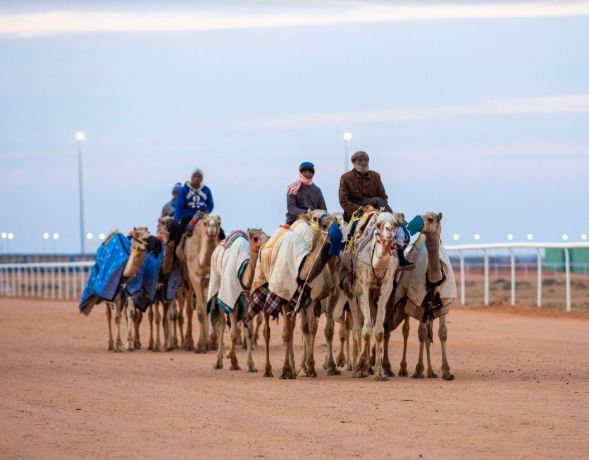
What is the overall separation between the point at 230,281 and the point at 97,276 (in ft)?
21.5

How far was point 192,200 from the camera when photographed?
2669 cm

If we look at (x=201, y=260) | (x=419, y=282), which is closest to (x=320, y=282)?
(x=419, y=282)

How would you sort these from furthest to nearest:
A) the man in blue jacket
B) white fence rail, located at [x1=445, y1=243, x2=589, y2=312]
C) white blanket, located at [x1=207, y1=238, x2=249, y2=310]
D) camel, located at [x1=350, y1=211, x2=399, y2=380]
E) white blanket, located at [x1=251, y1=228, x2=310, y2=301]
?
white fence rail, located at [x1=445, y1=243, x2=589, y2=312], the man in blue jacket, white blanket, located at [x1=207, y1=238, x2=249, y2=310], white blanket, located at [x1=251, y1=228, x2=310, y2=301], camel, located at [x1=350, y1=211, x2=399, y2=380]

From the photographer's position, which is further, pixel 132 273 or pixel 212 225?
pixel 132 273

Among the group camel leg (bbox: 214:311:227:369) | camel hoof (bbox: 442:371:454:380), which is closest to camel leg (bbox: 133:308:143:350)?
camel leg (bbox: 214:311:227:369)

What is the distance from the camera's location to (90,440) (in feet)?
43.2

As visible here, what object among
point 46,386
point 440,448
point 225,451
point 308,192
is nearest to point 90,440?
point 225,451

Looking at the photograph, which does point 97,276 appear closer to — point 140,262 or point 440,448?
point 140,262

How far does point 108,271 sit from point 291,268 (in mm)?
8422

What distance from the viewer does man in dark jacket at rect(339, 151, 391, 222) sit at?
20750 millimetres

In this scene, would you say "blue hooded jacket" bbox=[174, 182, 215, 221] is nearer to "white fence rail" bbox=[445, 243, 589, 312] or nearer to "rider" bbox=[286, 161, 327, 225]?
"rider" bbox=[286, 161, 327, 225]

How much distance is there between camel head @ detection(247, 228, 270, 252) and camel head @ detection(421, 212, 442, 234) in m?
2.69

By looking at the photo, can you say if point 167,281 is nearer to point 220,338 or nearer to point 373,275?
point 220,338

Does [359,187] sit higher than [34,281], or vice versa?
[359,187]
